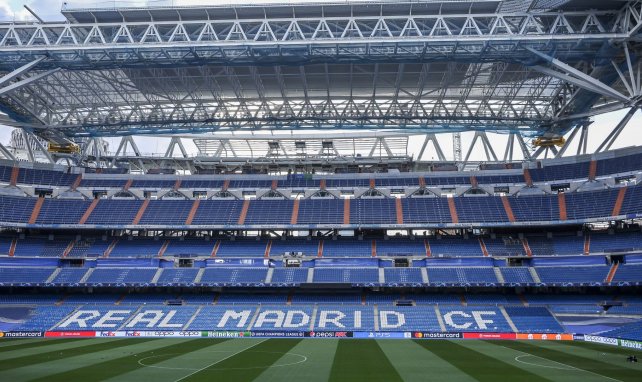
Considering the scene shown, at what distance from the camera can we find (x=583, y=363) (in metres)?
25.8

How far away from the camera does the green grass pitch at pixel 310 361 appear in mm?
22094

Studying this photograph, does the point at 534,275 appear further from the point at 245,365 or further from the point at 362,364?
the point at 245,365

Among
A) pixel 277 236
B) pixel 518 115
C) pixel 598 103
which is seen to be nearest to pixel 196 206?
pixel 277 236

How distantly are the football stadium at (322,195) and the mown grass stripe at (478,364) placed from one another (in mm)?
314

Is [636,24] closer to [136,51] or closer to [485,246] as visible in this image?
[485,246]

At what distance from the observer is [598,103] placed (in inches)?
1983

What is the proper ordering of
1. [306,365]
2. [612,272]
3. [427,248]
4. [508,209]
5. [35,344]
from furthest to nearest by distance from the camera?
[508,209]
[427,248]
[612,272]
[35,344]
[306,365]

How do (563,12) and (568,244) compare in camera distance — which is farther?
(568,244)

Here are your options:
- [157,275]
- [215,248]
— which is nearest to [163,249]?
[157,275]

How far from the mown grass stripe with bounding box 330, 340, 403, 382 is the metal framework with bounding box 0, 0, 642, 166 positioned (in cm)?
2057

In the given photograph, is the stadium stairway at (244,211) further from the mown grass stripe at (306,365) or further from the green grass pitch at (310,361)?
the mown grass stripe at (306,365)

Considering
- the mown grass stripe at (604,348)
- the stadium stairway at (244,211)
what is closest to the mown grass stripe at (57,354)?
the stadium stairway at (244,211)

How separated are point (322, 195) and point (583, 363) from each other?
123 ft

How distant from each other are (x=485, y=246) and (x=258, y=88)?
2764cm
